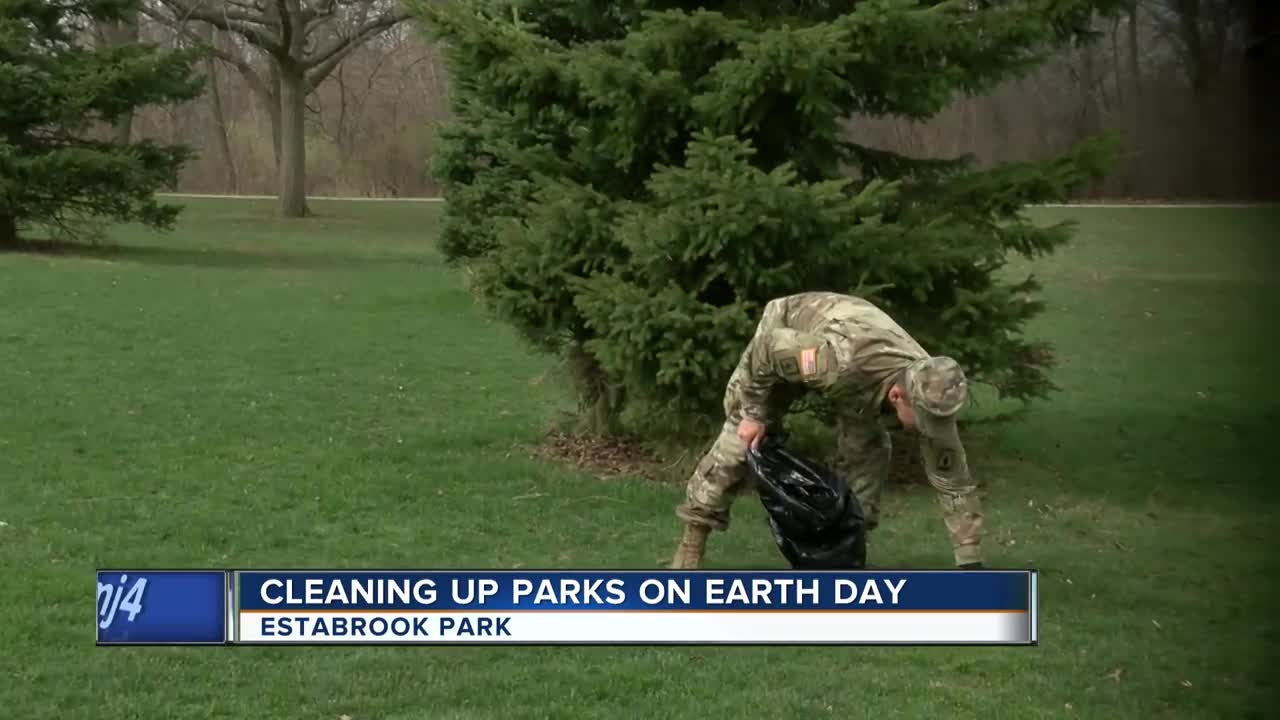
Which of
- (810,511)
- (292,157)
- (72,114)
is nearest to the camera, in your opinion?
(810,511)

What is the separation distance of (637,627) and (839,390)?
80.4 inches

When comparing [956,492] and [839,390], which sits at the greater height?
Answer: [839,390]

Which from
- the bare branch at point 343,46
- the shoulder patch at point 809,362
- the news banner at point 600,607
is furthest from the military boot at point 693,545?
the bare branch at point 343,46

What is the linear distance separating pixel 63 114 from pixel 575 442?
1604 centimetres

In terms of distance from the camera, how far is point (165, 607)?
4.30 metres

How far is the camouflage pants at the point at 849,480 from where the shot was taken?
5602mm

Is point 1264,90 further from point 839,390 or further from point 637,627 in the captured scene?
point 839,390

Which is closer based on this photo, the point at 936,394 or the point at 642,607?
the point at 642,607

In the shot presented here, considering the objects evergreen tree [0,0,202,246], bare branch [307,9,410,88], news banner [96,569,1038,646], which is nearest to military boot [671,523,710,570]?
news banner [96,569,1038,646]

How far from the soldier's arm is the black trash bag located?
35 centimetres

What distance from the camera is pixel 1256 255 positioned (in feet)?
7.18

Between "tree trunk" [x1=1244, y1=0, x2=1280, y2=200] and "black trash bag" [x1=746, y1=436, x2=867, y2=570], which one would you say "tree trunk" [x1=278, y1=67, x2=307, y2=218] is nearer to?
"black trash bag" [x1=746, y1=436, x2=867, y2=570]

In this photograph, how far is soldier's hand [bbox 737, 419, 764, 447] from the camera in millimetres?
5855

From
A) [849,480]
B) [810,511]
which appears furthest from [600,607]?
[849,480]
